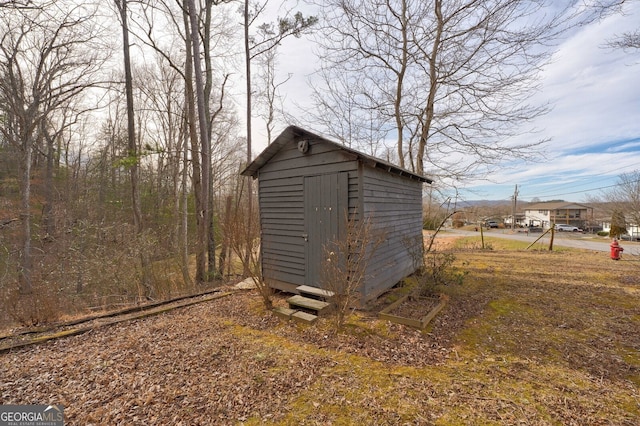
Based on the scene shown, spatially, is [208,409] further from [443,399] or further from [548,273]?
[548,273]

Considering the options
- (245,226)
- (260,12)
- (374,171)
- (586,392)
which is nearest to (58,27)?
(260,12)

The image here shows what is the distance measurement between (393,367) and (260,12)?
472 inches

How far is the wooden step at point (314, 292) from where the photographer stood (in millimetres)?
4390

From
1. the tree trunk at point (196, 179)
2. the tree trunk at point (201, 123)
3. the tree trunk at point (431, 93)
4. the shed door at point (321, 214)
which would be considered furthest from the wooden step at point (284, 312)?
the tree trunk at point (431, 93)

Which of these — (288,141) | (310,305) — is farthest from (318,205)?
(310,305)

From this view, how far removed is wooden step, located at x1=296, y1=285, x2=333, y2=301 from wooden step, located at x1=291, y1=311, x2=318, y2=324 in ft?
1.36

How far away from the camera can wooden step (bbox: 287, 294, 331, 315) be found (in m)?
4.30

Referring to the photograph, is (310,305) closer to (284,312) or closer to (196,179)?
(284,312)

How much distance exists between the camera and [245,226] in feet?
15.0

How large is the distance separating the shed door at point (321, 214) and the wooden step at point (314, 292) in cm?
19

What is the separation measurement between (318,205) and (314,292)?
1.65 m

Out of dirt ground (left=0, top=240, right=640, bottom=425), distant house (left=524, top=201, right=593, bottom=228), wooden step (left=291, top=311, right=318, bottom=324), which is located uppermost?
distant house (left=524, top=201, right=593, bottom=228)

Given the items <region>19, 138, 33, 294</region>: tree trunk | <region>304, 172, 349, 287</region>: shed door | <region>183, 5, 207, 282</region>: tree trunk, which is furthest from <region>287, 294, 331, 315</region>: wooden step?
<region>19, 138, 33, 294</region>: tree trunk

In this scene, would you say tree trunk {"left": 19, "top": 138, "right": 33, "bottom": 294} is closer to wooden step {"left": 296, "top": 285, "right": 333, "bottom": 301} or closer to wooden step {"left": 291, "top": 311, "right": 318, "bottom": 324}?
wooden step {"left": 296, "top": 285, "right": 333, "bottom": 301}
